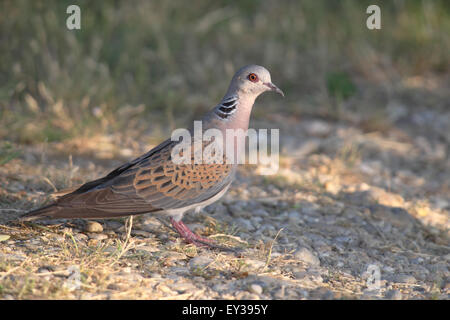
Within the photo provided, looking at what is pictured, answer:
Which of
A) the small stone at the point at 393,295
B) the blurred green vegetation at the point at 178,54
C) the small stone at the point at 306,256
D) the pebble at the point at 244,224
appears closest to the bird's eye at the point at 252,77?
the pebble at the point at 244,224

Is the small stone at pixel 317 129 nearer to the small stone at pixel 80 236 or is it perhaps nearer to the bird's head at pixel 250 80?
the bird's head at pixel 250 80

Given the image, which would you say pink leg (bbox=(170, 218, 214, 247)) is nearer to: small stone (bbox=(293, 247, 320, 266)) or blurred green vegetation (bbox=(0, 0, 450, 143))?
small stone (bbox=(293, 247, 320, 266))

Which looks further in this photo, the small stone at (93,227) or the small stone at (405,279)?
the small stone at (93,227)

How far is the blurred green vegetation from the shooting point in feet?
20.3

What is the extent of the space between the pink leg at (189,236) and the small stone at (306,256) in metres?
0.59

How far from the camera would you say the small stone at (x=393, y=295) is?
3359 millimetres

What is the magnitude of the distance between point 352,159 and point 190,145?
2281 mm

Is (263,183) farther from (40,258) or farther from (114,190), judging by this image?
(40,258)

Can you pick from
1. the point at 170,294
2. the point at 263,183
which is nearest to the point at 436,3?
the point at 263,183

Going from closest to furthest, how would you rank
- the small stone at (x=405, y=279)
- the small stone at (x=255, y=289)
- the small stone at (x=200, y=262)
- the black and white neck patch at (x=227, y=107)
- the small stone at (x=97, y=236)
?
the small stone at (x=255, y=289), the small stone at (x=200, y=262), the small stone at (x=405, y=279), the small stone at (x=97, y=236), the black and white neck patch at (x=227, y=107)

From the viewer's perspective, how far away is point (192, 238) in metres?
3.92

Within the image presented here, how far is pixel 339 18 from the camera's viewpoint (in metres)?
8.71

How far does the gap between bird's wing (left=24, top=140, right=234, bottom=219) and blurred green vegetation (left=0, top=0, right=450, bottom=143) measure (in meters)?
2.00

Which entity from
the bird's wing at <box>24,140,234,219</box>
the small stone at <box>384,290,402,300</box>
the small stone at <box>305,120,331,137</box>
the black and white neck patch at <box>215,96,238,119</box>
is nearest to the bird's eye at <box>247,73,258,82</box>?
the black and white neck patch at <box>215,96,238,119</box>
